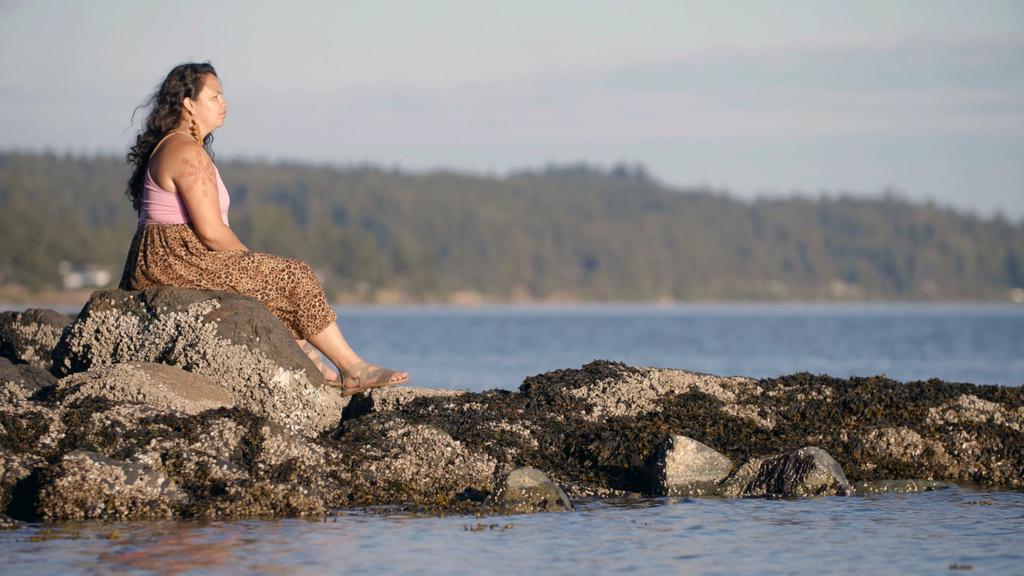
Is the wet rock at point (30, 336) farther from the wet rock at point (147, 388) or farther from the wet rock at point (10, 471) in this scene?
the wet rock at point (10, 471)

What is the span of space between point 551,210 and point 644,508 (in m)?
179

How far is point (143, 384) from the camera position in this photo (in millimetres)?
9266

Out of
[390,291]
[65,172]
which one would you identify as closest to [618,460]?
[390,291]

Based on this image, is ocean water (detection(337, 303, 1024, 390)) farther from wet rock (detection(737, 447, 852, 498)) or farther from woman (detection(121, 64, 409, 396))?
wet rock (detection(737, 447, 852, 498))

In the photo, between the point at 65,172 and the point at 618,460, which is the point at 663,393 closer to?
the point at 618,460

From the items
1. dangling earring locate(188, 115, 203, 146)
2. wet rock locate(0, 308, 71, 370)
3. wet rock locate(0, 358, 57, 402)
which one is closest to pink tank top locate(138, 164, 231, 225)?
dangling earring locate(188, 115, 203, 146)

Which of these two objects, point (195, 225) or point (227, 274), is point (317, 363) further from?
point (195, 225)

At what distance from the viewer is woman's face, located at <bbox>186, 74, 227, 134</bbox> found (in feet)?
32.0

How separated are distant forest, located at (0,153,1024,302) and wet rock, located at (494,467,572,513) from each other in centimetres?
10520

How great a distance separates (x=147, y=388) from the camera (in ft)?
30.4

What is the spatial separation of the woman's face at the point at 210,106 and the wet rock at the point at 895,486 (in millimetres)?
5250

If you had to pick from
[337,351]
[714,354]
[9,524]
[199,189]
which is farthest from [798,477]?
[714,354]

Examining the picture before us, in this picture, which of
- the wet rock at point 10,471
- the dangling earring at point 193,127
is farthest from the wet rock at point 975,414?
the wet rock at point 10,471

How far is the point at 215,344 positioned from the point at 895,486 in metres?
4.93
